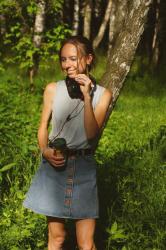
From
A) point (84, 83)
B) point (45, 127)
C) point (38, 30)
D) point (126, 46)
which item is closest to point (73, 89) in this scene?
point (84, 83)

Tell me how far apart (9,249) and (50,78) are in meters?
9.16

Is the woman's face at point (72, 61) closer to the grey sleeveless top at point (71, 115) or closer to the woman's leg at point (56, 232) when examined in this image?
the grey sleeveless top at point (71, 115)

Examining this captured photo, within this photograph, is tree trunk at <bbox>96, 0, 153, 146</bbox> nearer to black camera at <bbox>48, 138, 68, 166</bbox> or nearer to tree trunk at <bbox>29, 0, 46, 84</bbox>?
black camera at <bbox>48, 138, 68, 166</bbox>

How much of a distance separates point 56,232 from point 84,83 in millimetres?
1228

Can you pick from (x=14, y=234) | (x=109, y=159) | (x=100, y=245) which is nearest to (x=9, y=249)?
(x=14, y=234)

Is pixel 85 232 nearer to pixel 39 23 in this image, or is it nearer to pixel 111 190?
pixel 111 190

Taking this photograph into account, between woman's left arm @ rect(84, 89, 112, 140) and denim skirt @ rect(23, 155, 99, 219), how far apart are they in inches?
9.8

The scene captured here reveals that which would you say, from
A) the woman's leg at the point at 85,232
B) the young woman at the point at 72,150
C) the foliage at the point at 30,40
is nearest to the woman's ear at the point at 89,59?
the young woman at the point at 72,150

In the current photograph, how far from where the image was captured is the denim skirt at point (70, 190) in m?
3.79

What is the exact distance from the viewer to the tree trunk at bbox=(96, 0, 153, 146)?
537 centimetres

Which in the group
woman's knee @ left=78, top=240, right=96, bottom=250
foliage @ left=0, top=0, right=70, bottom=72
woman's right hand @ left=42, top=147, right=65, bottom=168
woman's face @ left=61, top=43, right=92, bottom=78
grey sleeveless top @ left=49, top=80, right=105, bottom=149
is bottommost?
woman's knee @ left=78, top=240, right=96, bottom=250

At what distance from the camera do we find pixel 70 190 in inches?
149

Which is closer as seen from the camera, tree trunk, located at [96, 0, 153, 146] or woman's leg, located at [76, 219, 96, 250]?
woman's leg, located at [76, 219, 96, 250]

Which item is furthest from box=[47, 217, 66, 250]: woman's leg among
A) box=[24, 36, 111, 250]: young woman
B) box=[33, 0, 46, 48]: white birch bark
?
box=[33, 0, 46, 48]: white birch bark
